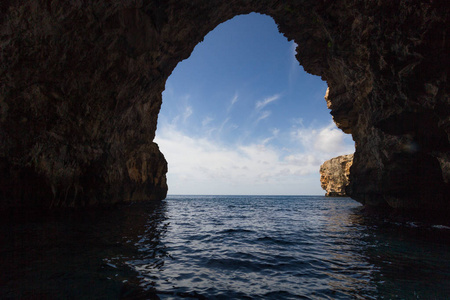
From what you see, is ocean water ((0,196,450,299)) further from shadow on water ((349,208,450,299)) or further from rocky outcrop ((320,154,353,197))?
rocky outcrop ((320,154,353,197))

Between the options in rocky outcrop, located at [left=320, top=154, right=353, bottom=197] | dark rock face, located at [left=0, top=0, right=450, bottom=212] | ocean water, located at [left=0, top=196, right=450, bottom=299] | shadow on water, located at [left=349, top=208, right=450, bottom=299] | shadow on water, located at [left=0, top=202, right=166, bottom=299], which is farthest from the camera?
rocky outcrop, located at [left=320, top=154, right=353, bottom=197]

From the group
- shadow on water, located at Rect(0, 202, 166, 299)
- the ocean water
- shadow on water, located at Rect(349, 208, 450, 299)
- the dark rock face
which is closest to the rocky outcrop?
the dark rock face

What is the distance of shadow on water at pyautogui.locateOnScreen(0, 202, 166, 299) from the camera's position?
13.1 feet

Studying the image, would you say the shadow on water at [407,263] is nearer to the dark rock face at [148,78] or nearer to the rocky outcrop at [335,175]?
the dark rock face at [148,78]

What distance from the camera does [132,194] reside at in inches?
1284

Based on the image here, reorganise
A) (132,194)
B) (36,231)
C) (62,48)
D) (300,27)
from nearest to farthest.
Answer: (36,231) → (62,48) → (300,27) → (132,194)

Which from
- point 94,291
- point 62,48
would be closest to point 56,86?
point 62,48

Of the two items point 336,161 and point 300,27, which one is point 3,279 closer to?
point 300,27

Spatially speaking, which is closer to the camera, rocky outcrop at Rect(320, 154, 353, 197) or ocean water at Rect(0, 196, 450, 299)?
ocean water at Rect(0, 196, 450, 299)

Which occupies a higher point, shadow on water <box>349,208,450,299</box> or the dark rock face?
the dark rock face

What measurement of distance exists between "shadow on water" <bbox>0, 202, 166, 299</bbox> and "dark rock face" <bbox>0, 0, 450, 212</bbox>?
810 cm

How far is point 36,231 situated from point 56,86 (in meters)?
10.9

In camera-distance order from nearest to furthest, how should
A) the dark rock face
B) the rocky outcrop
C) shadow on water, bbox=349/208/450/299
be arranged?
shadow on water, bbox=349/208/450/299, the dark rock face, the rocky outcrop

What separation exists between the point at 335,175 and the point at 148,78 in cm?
7354
